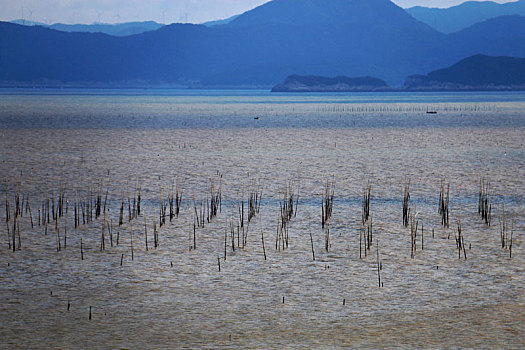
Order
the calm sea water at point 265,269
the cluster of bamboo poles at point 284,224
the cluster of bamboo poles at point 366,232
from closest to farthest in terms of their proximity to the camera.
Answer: the calm sea water at point 265,269, the cluster of bamboo poles at point 366,232, the cluster of bamboo poles at point 284,224

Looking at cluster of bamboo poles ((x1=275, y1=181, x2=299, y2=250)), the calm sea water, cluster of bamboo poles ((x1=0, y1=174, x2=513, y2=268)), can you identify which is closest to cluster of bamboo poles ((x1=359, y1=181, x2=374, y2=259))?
cluster of bamboo poles ((x1=0, y1=174, x2=513, y2=268))

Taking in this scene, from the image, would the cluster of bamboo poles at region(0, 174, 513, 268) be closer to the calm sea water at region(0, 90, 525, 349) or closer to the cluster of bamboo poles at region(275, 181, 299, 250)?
the cluster of bamboo poles at region(275, 181, 299, 250)

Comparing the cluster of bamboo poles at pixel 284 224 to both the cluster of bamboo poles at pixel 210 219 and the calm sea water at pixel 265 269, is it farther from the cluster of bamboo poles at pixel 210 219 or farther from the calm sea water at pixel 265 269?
the calm sea water at pixel 265 269

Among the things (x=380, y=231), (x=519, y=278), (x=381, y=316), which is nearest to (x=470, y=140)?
(x=380, y=231)

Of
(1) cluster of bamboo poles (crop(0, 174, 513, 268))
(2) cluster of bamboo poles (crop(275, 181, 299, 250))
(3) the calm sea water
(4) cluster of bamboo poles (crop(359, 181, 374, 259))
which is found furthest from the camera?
(2) cluster of bamboo poles (crop(275, 181, 299, 250))

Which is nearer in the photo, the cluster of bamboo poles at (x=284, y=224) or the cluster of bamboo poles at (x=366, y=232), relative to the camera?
the cluster of bamboo poles at (x=366, y=232)

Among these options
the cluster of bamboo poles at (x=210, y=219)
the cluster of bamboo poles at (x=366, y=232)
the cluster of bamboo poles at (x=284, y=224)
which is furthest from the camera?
the cluster of bamboo poles at (x=284, y=224)

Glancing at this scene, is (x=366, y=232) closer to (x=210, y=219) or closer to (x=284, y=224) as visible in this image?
(x=284, y=224)

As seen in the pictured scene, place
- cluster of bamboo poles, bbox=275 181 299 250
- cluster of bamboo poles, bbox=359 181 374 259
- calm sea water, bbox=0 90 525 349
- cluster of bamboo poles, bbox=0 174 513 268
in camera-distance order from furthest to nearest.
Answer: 1. cluster of bamboo poles, bbox=275 181 299 250
2. cluster of bamboo poles, bbox=0 174 513 268
3. cluster of bamboo poles, bbox=359 181 374 259
4. calm sea water, bbox=0 90 525 349

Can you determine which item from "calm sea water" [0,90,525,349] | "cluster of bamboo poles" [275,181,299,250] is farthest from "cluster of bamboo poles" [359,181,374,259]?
"cluster of bamboo poles" [275,181,299,250]

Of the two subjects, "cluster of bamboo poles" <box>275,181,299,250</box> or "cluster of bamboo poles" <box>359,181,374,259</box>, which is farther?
"cluster of bamboo poles" <box>275,181,299,250</box>

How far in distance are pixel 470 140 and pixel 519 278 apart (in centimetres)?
2504

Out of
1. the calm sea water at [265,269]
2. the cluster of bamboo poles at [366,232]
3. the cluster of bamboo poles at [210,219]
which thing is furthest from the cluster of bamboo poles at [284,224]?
the cluster of bamboo poles at [366,232]

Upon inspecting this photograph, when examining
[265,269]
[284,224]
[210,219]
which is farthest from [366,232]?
[210,219]
